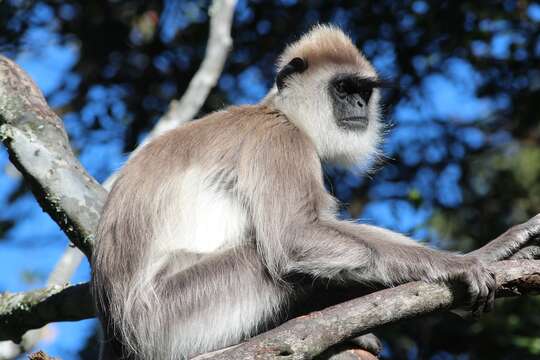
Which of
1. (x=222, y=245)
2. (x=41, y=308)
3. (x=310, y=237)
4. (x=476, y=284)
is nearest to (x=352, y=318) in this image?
(x=476, y=284)

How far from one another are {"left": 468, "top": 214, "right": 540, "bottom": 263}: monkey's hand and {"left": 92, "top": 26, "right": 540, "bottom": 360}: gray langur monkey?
0.01 meters

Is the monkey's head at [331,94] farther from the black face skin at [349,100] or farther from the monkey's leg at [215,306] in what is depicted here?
the monkey's leg at [215,306]

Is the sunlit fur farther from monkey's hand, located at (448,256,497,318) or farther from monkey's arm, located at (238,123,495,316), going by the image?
monkey's hand, located at (448,256,497,318)

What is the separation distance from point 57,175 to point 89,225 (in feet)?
1.64

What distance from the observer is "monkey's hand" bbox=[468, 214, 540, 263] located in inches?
218

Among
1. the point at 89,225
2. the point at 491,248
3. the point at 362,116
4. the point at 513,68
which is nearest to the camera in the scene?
the point at 491,248

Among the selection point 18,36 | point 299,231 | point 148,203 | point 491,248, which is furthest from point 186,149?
point 18,36

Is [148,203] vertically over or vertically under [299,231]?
over

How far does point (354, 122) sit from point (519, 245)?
6.91 ft

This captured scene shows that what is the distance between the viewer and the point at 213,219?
241 inches

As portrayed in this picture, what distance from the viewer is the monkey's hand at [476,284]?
5180 mm

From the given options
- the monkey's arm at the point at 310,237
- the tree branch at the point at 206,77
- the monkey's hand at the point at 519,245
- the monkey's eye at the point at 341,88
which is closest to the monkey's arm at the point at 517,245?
the monkey's hand at the point at 519,245

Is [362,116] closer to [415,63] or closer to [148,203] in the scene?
[148,203]

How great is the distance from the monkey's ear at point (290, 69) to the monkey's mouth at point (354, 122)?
1.87ft
